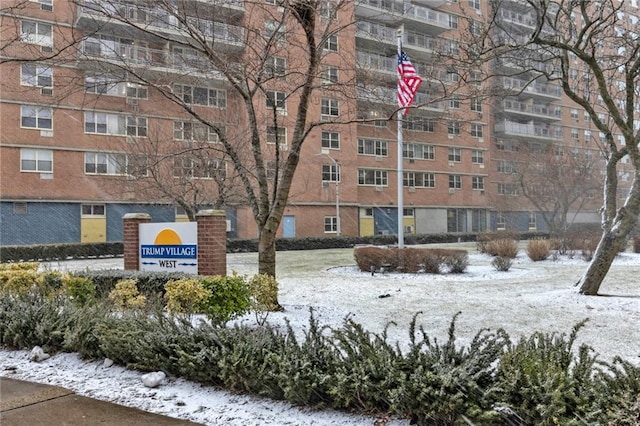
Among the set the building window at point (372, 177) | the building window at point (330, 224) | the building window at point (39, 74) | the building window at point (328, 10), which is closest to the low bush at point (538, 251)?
the building window at point (328, 10)

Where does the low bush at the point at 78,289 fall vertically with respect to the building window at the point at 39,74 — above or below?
below

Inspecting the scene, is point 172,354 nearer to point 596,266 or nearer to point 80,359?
point 80,359

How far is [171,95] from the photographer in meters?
9.15

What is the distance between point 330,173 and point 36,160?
65.7 feet

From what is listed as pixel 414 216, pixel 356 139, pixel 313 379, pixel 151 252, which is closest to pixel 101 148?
pixel 356 139

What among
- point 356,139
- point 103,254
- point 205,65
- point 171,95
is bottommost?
point 103,254

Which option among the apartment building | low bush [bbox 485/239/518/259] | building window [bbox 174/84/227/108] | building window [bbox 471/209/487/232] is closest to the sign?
the apartment building

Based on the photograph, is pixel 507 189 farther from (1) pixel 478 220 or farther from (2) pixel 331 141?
(2) pixel 331 141

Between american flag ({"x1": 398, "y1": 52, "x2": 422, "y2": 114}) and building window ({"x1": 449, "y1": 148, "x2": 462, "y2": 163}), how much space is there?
34.2 metres

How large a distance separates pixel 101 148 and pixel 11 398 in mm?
28672

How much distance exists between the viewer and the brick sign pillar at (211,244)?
9.29 meters

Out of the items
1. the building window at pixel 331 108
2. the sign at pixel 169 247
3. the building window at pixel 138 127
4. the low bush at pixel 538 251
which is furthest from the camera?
the building window at pixel 138 127

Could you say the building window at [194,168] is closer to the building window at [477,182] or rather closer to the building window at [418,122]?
the building window at [418,122]

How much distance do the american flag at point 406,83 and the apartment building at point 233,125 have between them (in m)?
0.33
